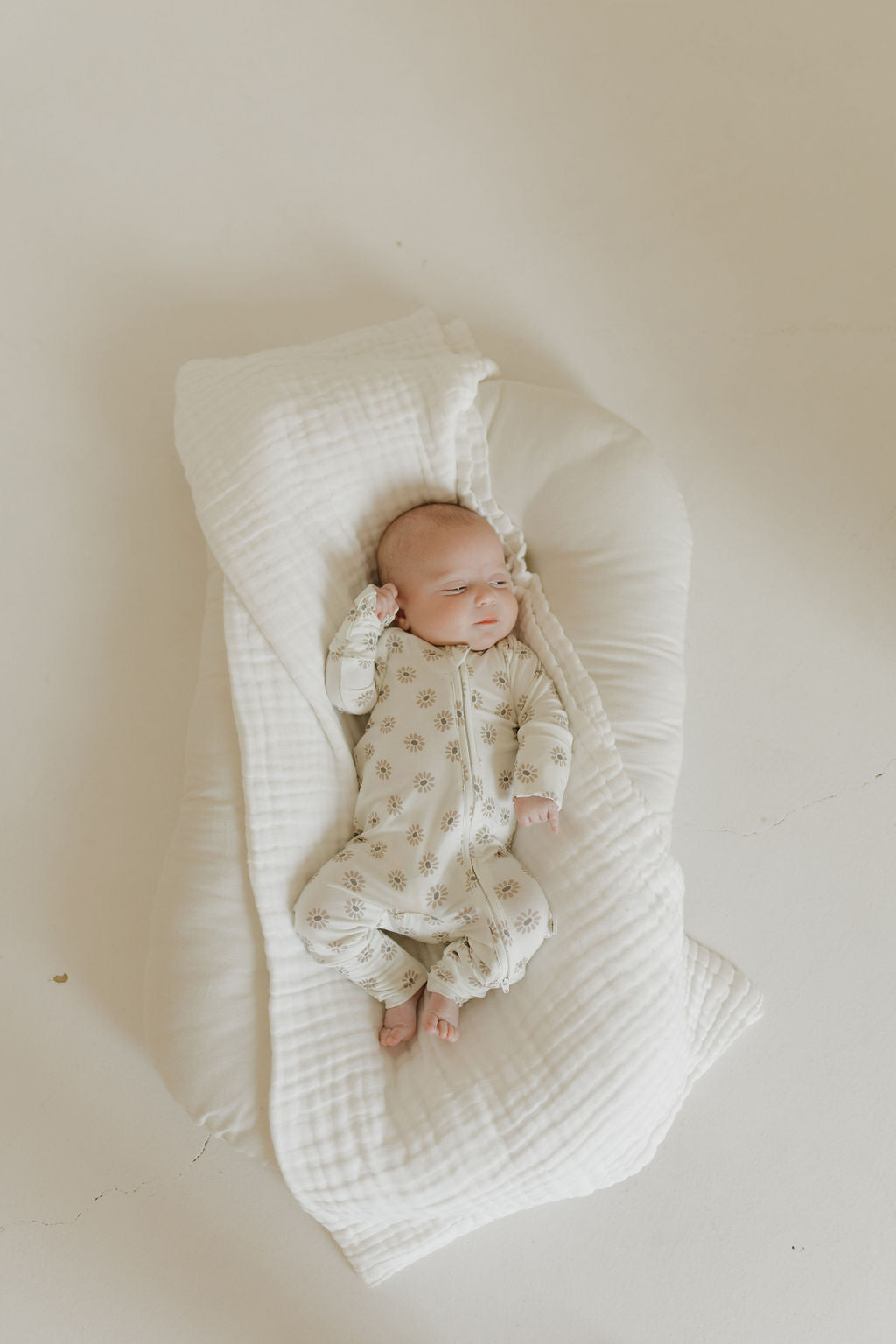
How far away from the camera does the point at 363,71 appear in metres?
1.63

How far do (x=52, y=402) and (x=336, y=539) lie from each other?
1.76 feet

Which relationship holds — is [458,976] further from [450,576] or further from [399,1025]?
[450,576]

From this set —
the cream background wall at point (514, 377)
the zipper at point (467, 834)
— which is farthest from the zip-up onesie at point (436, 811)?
the cream background wall at point (514, 377)

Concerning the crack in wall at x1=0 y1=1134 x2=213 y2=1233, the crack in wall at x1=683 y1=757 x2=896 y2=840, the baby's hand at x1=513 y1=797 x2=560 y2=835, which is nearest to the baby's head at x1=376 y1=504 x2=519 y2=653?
the baby's hand at x1=513 y1=797 x2=560 y2=835

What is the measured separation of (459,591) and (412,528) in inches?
4.3

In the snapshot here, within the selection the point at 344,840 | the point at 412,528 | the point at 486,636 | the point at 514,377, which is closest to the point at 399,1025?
the point at 344,840

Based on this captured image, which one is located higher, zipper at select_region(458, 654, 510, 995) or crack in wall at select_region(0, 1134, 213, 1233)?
zipper at select_region(458, 654, 510, 995)

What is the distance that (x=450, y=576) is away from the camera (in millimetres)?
1336

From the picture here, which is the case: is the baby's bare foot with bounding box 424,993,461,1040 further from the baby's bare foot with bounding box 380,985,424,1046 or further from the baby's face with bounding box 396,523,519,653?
the baby's face with bounding box 396,523,519,653

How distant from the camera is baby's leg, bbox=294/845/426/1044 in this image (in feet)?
4.17

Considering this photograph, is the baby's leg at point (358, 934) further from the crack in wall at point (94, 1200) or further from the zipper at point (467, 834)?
the crack in wall at point (94, 1200)

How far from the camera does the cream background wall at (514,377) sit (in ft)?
4.68

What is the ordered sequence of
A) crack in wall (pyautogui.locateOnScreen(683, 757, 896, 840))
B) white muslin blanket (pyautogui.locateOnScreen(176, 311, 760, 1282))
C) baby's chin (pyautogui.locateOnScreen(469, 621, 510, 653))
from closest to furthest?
white muslin blanket (pyautogui.locateOnScreen(176, 311, 760, 1282)) < baby's chin (pyautogui.locateOnScreen(469, 621, 510, 653)) < crack in wall (pyautogui.locateOnScreen(683, 757, 896, 840))

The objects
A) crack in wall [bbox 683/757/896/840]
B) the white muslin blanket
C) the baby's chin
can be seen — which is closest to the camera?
the white muslin blanket
